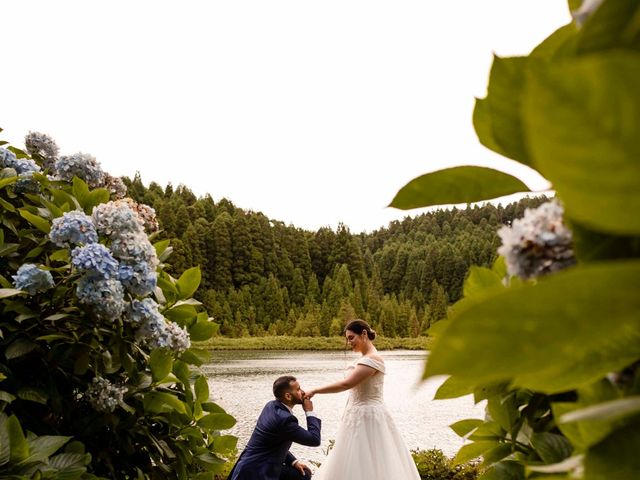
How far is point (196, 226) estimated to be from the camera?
48.4 metres

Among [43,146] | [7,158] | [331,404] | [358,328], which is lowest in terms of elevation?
[331,404]

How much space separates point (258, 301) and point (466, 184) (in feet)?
153

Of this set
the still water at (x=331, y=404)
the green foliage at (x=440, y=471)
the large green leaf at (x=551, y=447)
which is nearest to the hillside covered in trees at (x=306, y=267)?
the still water at (x=331, y=404)

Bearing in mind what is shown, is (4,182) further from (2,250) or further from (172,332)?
(172,332)

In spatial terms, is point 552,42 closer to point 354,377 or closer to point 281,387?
point 281,387

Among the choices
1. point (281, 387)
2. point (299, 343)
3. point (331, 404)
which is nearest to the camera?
point (281, 387)

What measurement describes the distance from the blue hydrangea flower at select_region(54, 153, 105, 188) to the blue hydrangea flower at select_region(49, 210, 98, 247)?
0.54 metres

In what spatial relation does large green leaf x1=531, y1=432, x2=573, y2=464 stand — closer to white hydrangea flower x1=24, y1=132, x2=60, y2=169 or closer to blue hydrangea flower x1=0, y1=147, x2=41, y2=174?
blue hydrangea flower x1=0, y1=147, x2=41, y2=174

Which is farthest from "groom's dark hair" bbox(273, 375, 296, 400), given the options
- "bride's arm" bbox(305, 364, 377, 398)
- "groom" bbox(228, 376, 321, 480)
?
"bride's arm" bbox(305, 364, 377, 398)

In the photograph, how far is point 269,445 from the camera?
12.7 feet

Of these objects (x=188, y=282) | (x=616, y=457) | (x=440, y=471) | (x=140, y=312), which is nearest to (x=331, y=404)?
(x=440, y=471)

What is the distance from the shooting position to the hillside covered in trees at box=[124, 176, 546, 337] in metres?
42.4

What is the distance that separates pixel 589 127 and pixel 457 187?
25 cm

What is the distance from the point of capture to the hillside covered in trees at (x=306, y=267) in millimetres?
Answer: 42406
